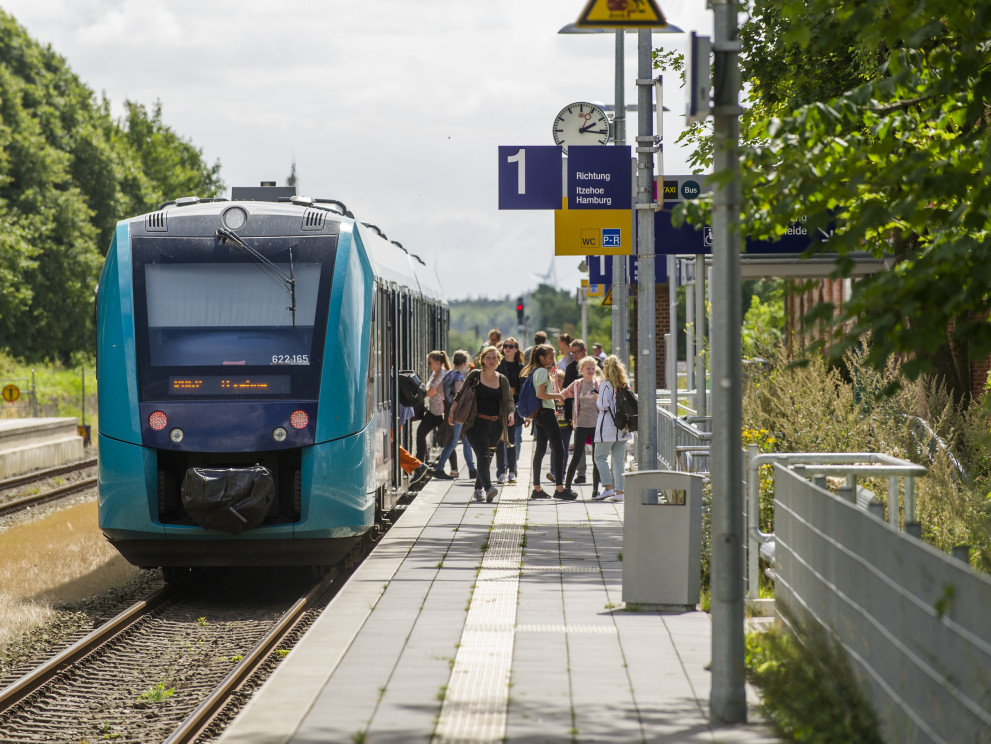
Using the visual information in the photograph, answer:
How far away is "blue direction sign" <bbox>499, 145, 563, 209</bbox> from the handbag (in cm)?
244

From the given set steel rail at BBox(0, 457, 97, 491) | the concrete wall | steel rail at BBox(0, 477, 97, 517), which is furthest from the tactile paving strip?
steel rail at BBox(0, 457, 97, 491)

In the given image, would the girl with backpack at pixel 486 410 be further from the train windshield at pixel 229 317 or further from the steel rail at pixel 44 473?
the steel rail at pixel 44 473

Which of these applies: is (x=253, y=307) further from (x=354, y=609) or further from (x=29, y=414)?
(x=29, y=414)

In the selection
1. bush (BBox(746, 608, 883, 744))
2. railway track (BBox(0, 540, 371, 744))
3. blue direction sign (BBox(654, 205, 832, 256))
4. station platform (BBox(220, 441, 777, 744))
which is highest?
blue direction sign (BBox(654, 205, 832, 256))

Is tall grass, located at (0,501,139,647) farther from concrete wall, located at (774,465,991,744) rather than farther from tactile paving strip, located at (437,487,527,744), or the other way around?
concrete wall, located at (774,465,991,744)

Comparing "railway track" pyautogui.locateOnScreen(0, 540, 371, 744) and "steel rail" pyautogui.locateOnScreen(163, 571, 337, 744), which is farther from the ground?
"steel rail" pyautogui.locateOnScreen(163, 571, 337, 744)

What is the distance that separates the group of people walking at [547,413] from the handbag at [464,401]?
0.01 meters

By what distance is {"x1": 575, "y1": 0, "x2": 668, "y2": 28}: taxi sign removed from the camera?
8.50 meters

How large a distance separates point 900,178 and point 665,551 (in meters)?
3.94

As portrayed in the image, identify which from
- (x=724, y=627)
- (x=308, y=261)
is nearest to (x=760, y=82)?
(x=308, y=261)

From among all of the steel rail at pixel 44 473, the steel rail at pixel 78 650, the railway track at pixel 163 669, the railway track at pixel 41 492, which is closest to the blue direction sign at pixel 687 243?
the railway track at pixel 163 669

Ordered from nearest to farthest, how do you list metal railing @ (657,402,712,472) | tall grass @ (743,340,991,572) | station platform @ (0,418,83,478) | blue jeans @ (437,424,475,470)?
tall grass @ (743,340,991,572)
metal railing @ (657,402,712,472)
blue jeans @ (437,424,475,470)
station platform @ (0,418,83,478)

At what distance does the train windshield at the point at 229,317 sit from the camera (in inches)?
424

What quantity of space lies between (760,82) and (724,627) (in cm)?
1185
